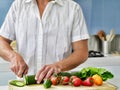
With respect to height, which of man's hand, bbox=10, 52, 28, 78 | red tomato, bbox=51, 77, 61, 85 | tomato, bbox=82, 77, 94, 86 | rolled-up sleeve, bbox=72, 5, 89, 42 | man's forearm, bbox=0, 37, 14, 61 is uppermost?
rolled-up sleeve, bbox=72, 5, 89, 42

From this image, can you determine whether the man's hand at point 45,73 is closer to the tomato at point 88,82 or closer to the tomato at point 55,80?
the tomato at point 55,80

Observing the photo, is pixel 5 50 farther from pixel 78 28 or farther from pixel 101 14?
pixel 101 14

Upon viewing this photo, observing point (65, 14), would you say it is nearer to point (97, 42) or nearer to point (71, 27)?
point (71, 27)

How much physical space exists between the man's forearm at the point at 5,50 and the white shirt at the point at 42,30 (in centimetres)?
3

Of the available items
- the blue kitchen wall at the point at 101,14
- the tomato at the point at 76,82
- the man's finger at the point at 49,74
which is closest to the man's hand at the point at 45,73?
the man's finger at the point at 49,74

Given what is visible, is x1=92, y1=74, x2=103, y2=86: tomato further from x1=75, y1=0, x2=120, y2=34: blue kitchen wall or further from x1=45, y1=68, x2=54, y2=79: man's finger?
x1=75, y1=0, x2=120, y2=34: blue kitchen wall

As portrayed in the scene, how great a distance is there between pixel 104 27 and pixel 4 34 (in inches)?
74.6

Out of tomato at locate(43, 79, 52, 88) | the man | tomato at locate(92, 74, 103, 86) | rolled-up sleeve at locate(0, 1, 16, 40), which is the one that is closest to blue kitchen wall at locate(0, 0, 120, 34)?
the man

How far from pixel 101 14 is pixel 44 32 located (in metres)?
1.79

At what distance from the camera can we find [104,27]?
11.2 feet

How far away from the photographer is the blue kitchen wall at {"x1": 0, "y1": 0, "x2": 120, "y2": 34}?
3.35 m

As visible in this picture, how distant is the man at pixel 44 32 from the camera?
1716 mm

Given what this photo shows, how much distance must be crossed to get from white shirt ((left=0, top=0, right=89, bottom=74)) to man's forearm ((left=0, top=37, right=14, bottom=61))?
0.11 feet

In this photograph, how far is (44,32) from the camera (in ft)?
5.60
